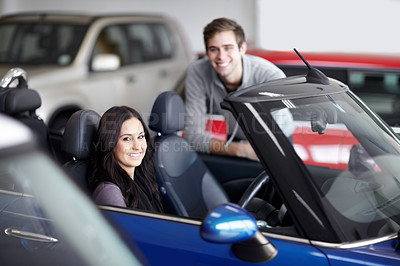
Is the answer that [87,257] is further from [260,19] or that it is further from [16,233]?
[260,19]

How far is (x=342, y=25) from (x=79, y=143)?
753cm

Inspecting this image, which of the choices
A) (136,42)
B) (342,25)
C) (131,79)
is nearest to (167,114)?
(131,79)

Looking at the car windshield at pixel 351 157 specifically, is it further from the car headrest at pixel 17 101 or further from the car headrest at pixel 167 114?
the car headrest at pixel 17 101

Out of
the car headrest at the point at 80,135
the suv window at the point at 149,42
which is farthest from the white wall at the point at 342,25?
the car headrest at the point at 80,135

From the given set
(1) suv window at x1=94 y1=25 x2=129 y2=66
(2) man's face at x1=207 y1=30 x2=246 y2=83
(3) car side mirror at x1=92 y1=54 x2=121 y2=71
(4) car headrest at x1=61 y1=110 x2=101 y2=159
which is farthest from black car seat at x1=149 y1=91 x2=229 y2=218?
(1) suv window at x1=94 y1=25 x2=129 y2=66

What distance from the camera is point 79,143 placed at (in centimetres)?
255

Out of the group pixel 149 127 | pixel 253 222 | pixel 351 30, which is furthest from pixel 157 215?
pixel 351 30

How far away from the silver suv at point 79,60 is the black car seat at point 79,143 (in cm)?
317

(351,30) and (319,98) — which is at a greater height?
(319,98)

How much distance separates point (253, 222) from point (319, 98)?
68 centimetres

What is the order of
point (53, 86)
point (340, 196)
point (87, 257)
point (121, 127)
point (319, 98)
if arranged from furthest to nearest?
point (53, 86)
point (121, 127)
point (319, 98)
point (340, 196)
point (87, 257)

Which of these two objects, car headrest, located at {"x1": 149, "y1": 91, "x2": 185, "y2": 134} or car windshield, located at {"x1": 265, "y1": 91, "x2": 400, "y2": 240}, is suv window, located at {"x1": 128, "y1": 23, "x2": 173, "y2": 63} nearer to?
car headrest, located at {"x1": 149, "y1": 91, "x2": 185, "y2": 134}

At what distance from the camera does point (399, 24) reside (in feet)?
30.5

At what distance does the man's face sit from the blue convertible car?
1.04 meters
